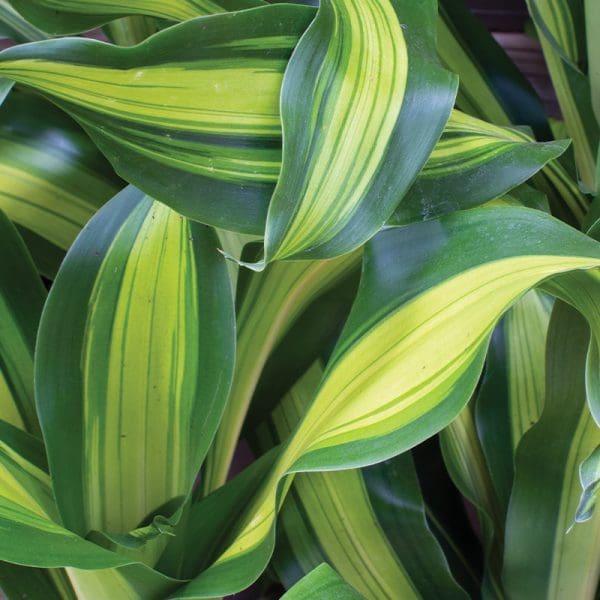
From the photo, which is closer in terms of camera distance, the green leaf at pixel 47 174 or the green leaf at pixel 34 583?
the green leaf at pixel 34 583

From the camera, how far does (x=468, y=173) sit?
1.25 ft

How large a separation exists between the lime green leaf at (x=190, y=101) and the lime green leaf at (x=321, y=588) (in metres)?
0.16

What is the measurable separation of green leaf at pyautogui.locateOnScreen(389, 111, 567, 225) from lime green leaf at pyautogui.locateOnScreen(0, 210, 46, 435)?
24cm

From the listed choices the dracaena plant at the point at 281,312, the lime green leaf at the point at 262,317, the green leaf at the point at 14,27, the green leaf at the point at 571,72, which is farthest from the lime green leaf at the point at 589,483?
the green leaf at the point at 14,27

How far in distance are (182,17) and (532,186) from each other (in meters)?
0.27

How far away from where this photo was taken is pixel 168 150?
0.34m

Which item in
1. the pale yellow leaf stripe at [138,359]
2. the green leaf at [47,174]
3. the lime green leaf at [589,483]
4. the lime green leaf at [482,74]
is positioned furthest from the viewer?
the lime green leaf at [482,74]

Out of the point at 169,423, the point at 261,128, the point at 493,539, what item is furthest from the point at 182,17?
the point at 493,539

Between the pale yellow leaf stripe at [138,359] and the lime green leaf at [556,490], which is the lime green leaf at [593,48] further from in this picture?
the pale yellow leaf stripe at [138,359]

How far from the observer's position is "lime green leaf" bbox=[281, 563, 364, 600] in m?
0.32

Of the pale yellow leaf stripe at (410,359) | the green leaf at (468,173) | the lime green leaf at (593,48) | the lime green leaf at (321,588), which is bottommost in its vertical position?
the lime green leaf at (321,588)

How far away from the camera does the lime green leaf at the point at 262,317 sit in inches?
18.1

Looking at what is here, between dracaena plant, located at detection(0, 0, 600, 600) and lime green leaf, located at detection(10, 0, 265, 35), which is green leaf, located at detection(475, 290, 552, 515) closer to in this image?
dracaena plant, located at detection(0, 0, 600, 600)

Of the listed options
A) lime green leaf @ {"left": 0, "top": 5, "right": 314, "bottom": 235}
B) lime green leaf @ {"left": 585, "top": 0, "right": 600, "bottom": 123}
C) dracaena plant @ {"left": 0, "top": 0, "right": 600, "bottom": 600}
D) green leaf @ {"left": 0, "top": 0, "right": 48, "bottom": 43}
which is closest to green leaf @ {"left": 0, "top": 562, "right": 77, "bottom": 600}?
dracaena plant @ {"left": 0, "top": 0, "right": 600, "bottom": 600}
